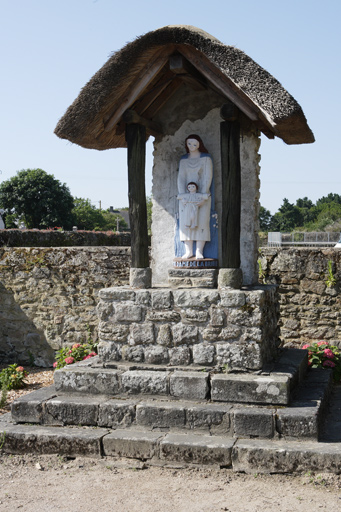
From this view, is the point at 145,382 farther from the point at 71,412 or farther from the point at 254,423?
the point at 254,423

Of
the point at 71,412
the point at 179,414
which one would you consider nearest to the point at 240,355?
the point at 179,414

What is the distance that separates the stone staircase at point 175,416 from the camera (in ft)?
14.2

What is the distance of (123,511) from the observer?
12.2 ft

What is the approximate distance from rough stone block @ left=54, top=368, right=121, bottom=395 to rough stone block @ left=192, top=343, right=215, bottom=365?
2.35 feet

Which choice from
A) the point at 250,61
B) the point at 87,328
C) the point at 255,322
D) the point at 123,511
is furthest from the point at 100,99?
the point at 87,328

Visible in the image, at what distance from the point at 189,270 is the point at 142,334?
0.78 meters

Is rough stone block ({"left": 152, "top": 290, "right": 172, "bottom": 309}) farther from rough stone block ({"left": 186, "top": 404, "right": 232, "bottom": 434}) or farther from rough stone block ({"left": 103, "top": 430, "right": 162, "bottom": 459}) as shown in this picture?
rough stone block ({"left": 103, "top": 430, "right": 162, "bottom": 459})

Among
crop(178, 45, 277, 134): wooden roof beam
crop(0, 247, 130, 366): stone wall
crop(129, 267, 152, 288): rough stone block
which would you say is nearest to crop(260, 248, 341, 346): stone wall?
crop(0, 247, 130, 366): stone wall

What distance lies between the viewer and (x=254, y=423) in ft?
14.5

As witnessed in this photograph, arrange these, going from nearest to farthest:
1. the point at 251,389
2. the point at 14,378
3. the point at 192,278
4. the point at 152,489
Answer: the point at 152,489 < the point at 251,389 < the point at 192,278 < the point at 14,378

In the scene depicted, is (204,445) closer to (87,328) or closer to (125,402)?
(125,402)

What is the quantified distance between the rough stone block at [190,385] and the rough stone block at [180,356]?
0.65 feet

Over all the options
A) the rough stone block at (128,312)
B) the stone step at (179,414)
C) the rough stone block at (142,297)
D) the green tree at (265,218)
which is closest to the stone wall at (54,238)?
the rough stone block at (128,312)

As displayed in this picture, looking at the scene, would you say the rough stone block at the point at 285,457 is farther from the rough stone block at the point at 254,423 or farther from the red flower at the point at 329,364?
the red flower at the point at 329,364
